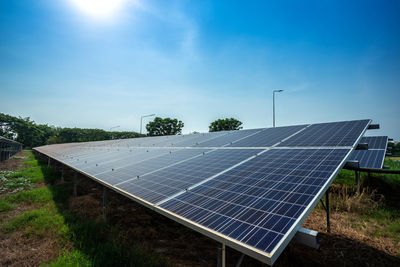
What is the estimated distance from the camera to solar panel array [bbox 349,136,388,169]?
33.1ft

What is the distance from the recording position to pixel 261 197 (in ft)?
11.7

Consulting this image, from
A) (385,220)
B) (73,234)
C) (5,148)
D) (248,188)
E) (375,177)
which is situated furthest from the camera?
(5,148)

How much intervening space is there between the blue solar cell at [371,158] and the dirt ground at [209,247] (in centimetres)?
346

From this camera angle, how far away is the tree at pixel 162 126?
270 feet

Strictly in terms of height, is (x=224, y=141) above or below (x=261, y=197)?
above

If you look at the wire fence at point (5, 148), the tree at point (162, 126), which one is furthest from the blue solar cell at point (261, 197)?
the tree at point (162, 126)

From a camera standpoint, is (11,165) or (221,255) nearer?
(221,255)

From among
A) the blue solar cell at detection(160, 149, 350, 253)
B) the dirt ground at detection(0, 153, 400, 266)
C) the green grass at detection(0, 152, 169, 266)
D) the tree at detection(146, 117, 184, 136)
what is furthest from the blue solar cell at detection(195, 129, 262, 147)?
the tree at detection(146, 117, 184, 136)

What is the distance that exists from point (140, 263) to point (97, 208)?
615 centimetres

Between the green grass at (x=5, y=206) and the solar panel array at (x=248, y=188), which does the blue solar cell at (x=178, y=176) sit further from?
the green grass at (x=5, y=206)

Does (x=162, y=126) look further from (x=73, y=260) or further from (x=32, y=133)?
(x=73, y=260)

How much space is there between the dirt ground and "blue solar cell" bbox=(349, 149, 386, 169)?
11.3ft

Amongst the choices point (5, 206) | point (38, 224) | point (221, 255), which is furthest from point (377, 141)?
point (5, 206)

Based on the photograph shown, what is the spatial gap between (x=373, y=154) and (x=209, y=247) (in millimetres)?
12107
